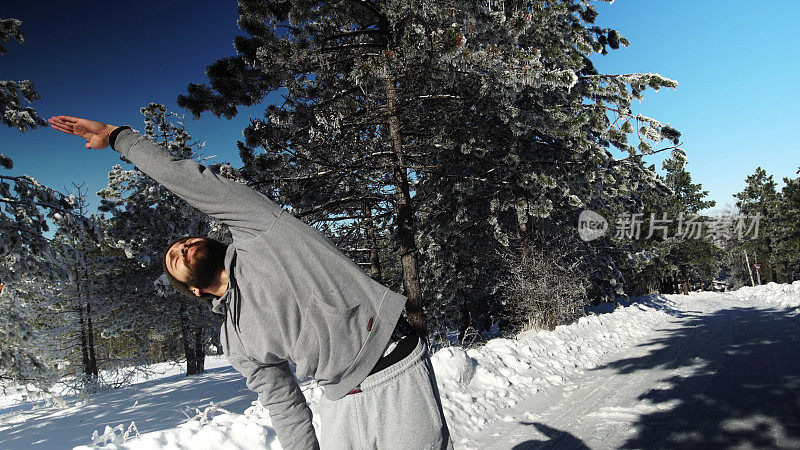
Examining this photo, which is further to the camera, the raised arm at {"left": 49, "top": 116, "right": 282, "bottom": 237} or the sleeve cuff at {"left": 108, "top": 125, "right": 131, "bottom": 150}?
the sleeve cuff at {"left": 108, "top": 125, "right": 131, "bottom": 150}

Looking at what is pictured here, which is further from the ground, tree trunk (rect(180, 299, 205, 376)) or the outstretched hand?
the outstretched hand

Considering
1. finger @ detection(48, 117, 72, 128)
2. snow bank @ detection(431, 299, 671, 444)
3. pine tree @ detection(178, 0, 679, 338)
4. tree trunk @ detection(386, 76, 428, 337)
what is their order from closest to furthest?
finger @ detection(48, 117, 72, 128) < snow bank @ detection(431, 299, 671, 444) < pine tree @ detection(178, 0, 679, 338) < tree trunk @ detection(386, 76, 428, 337)

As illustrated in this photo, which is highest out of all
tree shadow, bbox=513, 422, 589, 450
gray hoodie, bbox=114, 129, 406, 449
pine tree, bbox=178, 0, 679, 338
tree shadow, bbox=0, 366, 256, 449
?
pine tree, bbox=178, 0, 679, 338

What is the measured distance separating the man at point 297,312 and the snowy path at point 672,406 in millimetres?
3577

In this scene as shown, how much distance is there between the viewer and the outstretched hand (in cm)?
170

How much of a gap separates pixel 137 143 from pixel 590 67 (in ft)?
43.3

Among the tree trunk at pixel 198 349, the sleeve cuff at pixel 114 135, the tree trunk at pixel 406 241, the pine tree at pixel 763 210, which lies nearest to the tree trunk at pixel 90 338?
the tree trunk at pixel 198 349

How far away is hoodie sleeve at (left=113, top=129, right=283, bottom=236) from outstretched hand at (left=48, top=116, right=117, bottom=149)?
31cm

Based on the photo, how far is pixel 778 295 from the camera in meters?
22.6

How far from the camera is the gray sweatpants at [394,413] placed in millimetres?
1565

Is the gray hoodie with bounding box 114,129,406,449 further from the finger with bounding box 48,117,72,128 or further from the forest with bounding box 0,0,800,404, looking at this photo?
the forest with bounding box 0,0,800,404

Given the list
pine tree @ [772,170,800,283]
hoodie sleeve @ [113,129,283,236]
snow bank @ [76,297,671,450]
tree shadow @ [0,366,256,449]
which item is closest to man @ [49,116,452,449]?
hoodie sleeve @ [113,129,283,236]

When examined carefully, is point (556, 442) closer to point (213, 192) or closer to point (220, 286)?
point (220, 286)

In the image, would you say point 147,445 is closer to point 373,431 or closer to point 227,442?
point 227,442
